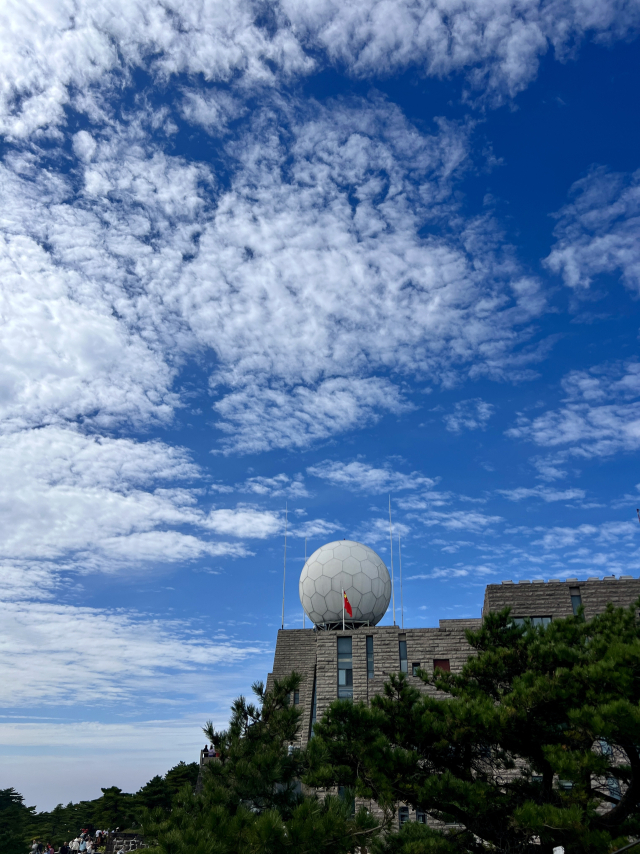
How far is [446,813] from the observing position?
40.3 feet

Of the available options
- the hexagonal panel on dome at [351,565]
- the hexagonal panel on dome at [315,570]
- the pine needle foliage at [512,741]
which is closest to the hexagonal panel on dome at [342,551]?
the hexagonal panel on dome at [351,565]

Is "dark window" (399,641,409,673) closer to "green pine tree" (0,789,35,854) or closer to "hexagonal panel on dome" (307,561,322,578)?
"hexagonal panel on dome" (307,561,322,578)

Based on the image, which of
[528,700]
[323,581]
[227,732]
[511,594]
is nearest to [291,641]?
[323,581]

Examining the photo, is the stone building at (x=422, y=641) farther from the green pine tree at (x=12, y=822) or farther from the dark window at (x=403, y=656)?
the green pine tree at (x=12, y=822)

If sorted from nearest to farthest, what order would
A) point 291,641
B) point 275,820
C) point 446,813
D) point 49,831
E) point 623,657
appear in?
point 275,820 < point 623,657 < point 446,813 < point 291,641 < point 49,831

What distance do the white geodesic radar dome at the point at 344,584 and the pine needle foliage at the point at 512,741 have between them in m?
21.0

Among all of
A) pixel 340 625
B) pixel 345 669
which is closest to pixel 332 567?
pixel 340 625

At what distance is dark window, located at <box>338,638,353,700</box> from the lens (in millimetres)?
26344

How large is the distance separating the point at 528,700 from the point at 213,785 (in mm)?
5896

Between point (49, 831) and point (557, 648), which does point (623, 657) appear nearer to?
point (557, 648)

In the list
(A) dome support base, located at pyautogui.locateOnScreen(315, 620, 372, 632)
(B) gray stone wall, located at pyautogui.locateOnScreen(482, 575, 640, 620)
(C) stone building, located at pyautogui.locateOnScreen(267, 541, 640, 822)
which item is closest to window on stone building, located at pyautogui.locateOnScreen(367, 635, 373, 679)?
(C) stone building, located at pyautogui.locateOnScreen(267, 541, 640, 822)

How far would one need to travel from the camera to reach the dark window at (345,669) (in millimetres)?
26344

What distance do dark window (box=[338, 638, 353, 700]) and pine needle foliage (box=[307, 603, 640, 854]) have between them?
1395 centimetres

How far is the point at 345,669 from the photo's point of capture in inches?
1049
